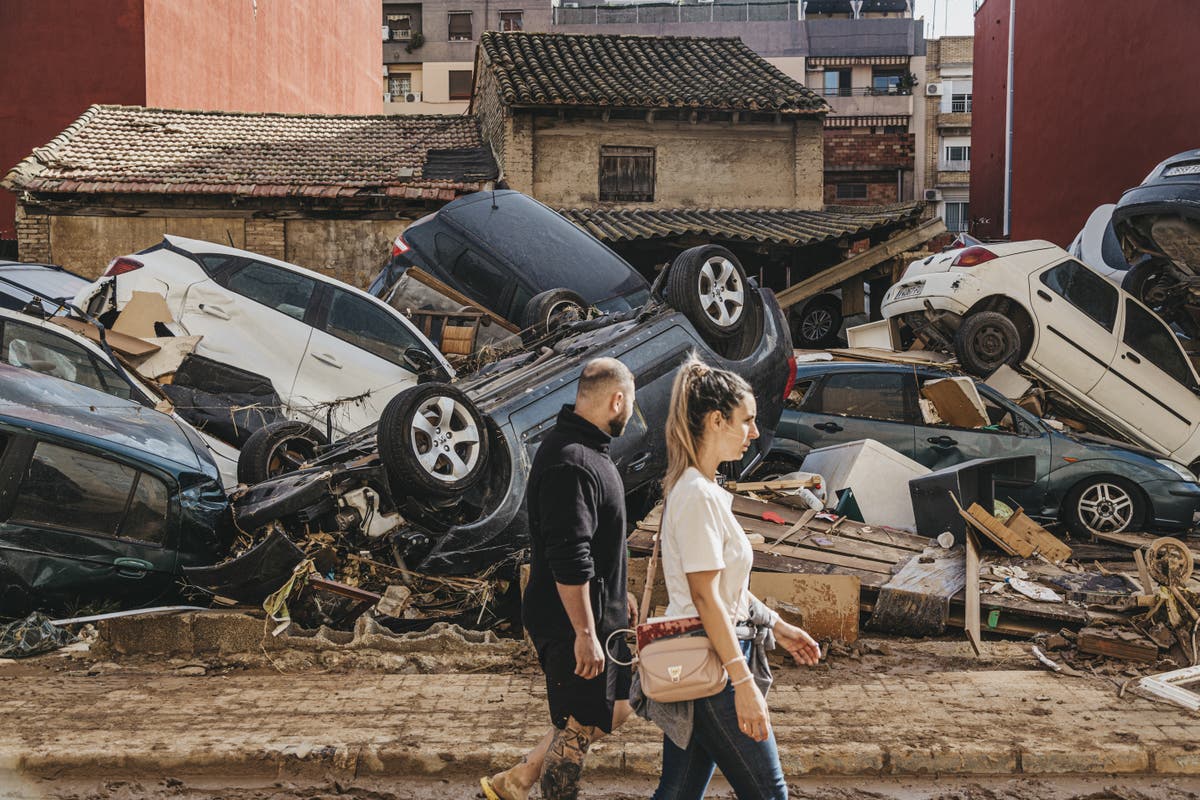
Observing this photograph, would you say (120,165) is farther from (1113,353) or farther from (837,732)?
(837,732)

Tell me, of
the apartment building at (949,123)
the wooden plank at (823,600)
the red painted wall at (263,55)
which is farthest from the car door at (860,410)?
the apartment building at (949,123)

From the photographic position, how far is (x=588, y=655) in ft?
11.7

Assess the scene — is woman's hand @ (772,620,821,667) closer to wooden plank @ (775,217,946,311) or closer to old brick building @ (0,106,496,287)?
wooden plank @ (775,217,946,311)

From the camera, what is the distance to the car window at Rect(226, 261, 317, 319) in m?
9.91

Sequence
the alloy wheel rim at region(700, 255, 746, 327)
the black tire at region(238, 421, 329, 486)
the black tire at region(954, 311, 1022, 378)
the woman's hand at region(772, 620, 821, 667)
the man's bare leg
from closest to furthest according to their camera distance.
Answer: the woman's hand at region(772, 620, 821, 667), the man's bare leg, the black tire at region(238, 421, 329, 486), the alloy wheel rim at region(700, 255, 746, 327), the black tire at region(954, 311, 1022, 378)

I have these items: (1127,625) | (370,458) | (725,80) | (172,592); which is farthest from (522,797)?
(725,80)

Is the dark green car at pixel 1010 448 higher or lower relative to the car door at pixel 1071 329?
lower

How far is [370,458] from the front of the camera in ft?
22.5

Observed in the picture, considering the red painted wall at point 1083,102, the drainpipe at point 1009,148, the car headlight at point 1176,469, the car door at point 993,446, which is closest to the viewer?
the car door at point 993,446

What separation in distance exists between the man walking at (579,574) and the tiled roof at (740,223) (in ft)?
45.3

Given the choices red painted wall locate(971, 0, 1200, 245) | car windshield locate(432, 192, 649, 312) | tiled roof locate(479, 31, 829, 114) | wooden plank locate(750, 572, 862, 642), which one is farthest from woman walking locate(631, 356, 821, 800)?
tiled roof locate(479, 31, 829, 114)

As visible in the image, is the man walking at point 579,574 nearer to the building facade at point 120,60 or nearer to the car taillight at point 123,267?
the car taillight at point 123,267

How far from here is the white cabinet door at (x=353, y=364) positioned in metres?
9.73

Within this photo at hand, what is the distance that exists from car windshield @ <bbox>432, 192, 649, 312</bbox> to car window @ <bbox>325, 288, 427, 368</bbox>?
2.05 meters
